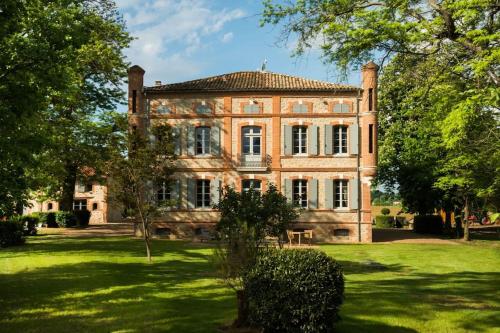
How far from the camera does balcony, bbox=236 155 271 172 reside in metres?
28.4

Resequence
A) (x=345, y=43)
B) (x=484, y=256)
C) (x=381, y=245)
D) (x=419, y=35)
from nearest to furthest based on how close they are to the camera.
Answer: (x=419, y=35) < (x=345, y=43) < (x=484, y=256) < (x=381, y=245)

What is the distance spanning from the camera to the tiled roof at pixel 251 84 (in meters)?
28.2

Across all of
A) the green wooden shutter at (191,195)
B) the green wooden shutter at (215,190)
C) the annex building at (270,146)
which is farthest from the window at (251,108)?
the green wooden shutter at (191,195)

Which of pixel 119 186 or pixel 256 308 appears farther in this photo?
pixel 119 186

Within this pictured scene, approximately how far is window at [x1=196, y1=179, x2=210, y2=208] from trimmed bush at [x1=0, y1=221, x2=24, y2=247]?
9.75 metres

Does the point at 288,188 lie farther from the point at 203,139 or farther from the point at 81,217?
the point at 81,217

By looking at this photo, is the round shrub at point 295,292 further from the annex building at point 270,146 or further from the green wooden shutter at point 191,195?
the green wooden shutter at point 191,195

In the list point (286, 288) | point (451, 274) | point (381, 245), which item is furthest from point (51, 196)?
point (286, 288)

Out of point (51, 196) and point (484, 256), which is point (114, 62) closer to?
point (51, 196)

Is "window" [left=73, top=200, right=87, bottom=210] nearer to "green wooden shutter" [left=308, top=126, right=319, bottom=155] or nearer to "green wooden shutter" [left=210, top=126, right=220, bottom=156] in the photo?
"green wooden shutter" [left=210, top=126, right=220, bottom=156]

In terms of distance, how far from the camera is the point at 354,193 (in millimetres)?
27875

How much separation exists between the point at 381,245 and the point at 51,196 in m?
20.2

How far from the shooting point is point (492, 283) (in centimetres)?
1431

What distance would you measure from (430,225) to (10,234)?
90.5 feet
